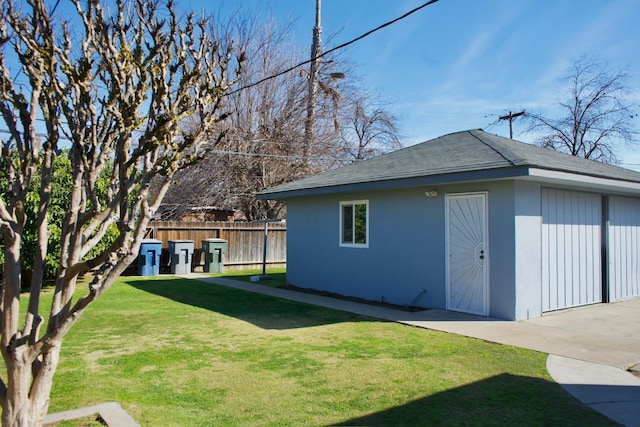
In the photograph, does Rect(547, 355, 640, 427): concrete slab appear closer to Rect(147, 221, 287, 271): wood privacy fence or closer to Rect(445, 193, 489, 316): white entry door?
Rect(445, 193, 489, 316): white entry door

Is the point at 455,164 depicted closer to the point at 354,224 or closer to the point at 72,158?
the point at 354,224

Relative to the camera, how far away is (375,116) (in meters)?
28.0

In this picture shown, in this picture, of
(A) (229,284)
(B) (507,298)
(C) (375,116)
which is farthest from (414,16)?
(C) (375,116)

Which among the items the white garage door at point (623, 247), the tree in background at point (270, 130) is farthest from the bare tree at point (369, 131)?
the white garage door at point (623, 247)

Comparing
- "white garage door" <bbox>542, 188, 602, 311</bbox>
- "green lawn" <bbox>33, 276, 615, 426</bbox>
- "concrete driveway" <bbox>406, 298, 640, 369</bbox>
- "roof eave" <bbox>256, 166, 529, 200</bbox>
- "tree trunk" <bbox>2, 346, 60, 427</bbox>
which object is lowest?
"green lawn" <bbox>33, 276, 615, 426</bbox>

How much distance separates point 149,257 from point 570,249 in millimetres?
11775

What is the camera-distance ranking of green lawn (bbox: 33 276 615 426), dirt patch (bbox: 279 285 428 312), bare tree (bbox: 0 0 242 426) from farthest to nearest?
1. dirt patch (bbox: 279 285 428 312)
2. green lawn (bbox: 33 276 615 426)
3. bare tree (bbox: 0 0 242 426)

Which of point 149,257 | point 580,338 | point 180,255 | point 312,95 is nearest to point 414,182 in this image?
point 580,338

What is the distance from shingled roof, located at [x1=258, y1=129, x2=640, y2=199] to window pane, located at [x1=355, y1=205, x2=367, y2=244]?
0.72 meters

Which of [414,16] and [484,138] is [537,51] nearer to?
[484,138]

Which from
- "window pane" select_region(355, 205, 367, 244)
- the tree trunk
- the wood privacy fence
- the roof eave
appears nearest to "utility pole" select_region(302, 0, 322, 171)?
the wood privacy fence

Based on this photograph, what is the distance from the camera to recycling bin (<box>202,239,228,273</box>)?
660 inches

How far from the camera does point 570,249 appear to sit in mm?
9578

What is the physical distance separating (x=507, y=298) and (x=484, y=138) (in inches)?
165
